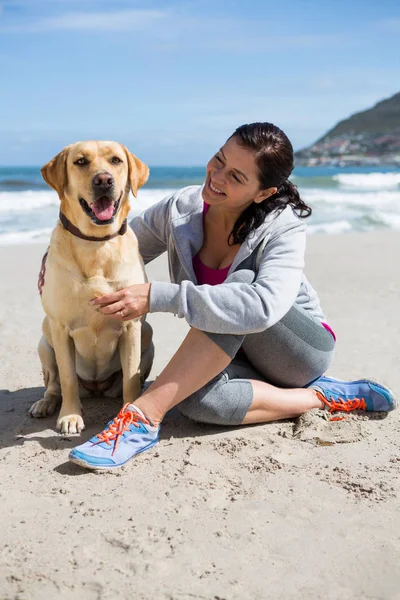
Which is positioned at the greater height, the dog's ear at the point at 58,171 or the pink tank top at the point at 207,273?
the dog's ear at the point at 58,171

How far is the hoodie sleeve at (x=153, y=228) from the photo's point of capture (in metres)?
3.18

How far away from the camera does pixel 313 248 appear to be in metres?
8.05

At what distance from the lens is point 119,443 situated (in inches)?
101

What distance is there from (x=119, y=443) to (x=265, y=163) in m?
1.29

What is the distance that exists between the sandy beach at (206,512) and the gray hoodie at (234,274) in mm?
531

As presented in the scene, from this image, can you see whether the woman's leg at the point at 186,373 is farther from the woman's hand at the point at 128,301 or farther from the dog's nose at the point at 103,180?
the dog's nose at the point at 103,180

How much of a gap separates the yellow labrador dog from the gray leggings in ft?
1.28

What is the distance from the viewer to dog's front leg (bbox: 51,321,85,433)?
2902 millimetres

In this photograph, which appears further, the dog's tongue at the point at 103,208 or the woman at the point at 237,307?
the dog's tongue at the point at 103,208

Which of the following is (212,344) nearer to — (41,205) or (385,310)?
(385,310)

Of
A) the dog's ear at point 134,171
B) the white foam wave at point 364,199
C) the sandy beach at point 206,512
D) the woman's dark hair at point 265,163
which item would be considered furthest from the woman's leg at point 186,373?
the white foam wave at point 364,199

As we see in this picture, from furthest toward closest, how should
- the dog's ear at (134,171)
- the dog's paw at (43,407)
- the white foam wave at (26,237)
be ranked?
the white foam wave at (26,237)
the dog's paw at (43,407)
the dog's ear at (134,171)

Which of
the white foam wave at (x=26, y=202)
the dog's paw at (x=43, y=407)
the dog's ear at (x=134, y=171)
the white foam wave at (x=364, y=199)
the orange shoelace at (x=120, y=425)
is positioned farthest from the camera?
the white foam wave at (x=364, y=199)

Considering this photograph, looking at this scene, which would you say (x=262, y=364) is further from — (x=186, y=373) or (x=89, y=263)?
(x=89, y=263)
